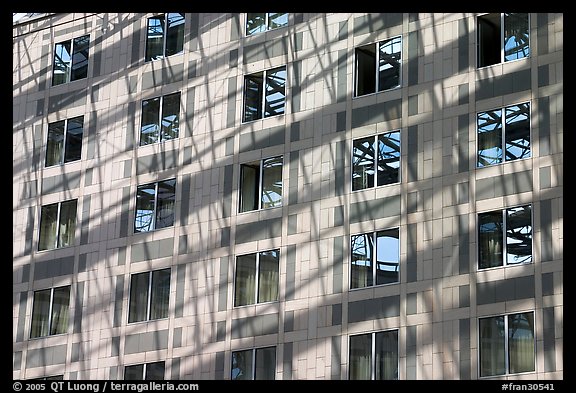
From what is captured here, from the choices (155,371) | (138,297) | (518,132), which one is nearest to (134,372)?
(155,371)

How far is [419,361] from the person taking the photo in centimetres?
3262

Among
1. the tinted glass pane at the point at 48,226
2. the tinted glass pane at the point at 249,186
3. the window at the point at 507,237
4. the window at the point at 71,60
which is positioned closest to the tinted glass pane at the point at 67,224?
the tinted glass pane at the point at 48,226

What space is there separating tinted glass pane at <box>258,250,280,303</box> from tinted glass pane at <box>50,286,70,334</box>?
9.23 m

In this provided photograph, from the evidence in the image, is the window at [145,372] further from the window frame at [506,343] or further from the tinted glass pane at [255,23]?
the tinted glass pane at [255,23]

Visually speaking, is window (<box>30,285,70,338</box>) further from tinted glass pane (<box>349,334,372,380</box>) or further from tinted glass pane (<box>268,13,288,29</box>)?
tinted glass pane (<box>268,13,288,29</box>)

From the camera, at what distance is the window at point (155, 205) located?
40.5 meters

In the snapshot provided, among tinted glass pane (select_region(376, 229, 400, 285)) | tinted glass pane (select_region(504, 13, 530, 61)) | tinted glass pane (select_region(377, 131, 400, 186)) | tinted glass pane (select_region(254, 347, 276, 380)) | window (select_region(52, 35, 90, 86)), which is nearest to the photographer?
tinted glass pane (select_region(504, 13, 530, 61))

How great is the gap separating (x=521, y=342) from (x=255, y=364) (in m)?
9.77

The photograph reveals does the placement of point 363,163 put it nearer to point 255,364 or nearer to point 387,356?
point 387,356

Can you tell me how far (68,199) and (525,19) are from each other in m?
20.4

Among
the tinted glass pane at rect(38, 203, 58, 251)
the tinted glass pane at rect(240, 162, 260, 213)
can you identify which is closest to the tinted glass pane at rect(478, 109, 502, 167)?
the tinted glass pane at rect(240, 162, 260, 213)

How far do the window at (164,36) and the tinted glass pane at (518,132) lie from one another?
49.9ft

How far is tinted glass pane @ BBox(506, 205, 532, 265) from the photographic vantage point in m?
31.7

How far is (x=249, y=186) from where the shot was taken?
3900 cm
